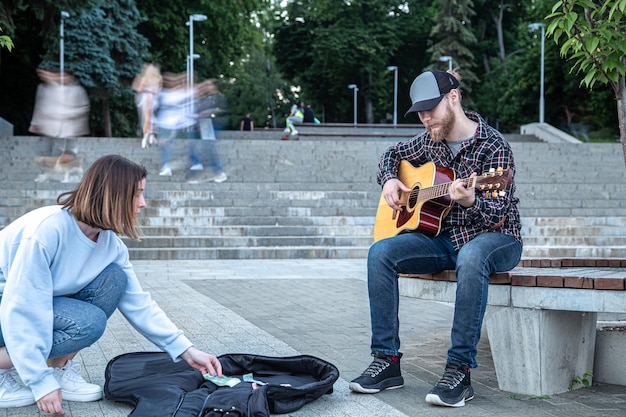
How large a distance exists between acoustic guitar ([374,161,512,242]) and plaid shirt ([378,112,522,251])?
0.06m

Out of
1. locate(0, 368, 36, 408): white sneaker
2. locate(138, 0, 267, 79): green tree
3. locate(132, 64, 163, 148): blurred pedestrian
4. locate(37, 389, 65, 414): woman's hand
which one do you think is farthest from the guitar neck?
locate(138, 0, 267, 79): green tree

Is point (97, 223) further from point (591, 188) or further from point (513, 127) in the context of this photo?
point (513, 127)

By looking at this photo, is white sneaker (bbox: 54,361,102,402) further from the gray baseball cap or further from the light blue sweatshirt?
the gray baseball cap

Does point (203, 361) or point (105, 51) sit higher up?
point (105, 51)

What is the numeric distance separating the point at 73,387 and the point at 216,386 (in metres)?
0.72

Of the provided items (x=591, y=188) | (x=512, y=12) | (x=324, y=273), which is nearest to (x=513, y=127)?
(x=512, y=12)

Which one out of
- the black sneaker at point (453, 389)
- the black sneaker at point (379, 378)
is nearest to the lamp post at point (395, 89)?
the black sneaker at point (379, 378)

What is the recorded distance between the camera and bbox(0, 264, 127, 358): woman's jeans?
378 cm

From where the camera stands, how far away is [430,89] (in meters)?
4.51

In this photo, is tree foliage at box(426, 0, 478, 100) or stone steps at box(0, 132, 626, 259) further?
tree foliage at box(426, 0, 478, 100)

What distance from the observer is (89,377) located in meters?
4.62

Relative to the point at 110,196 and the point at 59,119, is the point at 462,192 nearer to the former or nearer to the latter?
the point at 110,196

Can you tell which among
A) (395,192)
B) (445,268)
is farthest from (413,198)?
(445,268)

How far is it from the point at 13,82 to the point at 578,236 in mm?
26731
